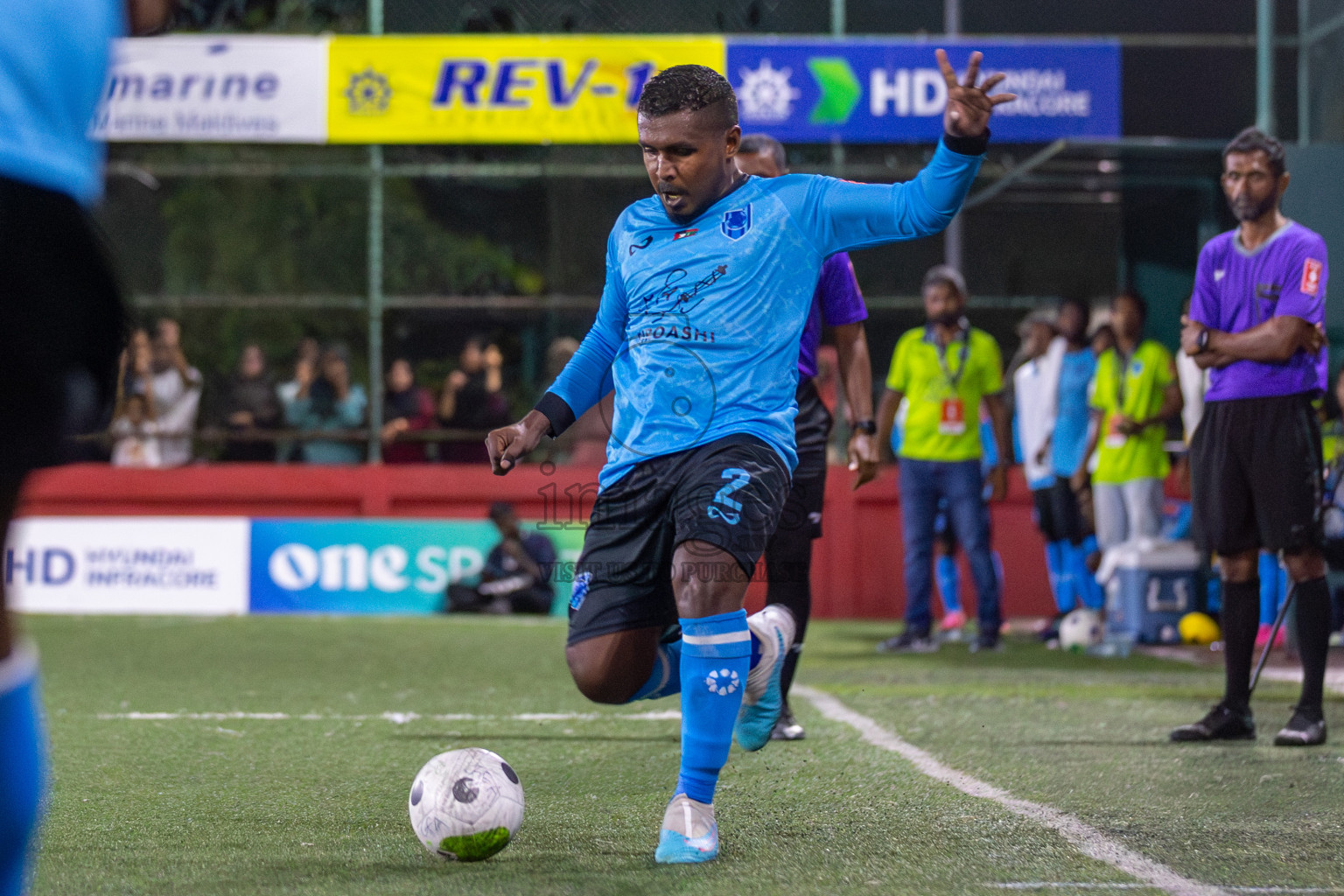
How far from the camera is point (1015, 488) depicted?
12.8 m

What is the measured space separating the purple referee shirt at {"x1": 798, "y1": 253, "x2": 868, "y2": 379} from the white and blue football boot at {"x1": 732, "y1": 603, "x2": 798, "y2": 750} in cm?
138

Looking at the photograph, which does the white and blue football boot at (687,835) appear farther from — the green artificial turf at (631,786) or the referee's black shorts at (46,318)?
the referee's black shorts at (46,318)

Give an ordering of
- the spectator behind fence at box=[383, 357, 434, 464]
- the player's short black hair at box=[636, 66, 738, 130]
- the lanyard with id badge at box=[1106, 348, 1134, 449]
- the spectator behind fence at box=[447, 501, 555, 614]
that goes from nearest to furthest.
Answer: the player's short black hair at box=[636, 66, 738, 130] < the lanyard with id badge at box=[1106, 348, 1134, 449] < the spectator behind fence at box=[447, 501, 555, 614] < the spectator behind fence at box=[383, 357, 434, 464]

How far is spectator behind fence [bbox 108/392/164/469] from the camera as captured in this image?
13.7 m

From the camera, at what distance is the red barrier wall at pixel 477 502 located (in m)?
12.8

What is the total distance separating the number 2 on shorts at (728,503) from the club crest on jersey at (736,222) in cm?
64

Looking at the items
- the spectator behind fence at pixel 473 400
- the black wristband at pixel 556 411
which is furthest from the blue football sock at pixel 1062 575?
the black wristband at pixel 556 411

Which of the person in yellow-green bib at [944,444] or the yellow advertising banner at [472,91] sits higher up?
the yellow advertising banner at [472,91]

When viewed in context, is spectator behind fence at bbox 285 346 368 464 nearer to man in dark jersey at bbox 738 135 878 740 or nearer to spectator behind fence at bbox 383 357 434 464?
spectator behind fence at bbox 383 357 434 464

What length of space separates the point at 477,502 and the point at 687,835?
389 inches

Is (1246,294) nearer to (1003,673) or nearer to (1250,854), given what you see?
(1250,854)

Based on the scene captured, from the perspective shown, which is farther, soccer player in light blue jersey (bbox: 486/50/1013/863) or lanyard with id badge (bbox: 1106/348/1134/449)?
lanyard with id badge (bbox: 1106/348/1134/449)

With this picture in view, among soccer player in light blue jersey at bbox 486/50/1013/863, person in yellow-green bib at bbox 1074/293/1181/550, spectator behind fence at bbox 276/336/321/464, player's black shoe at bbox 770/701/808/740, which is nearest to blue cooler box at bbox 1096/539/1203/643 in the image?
person in yellow-green bib at bbox 1074/293/1181/550

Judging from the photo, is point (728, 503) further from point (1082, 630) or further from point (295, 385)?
point (295, 385)
